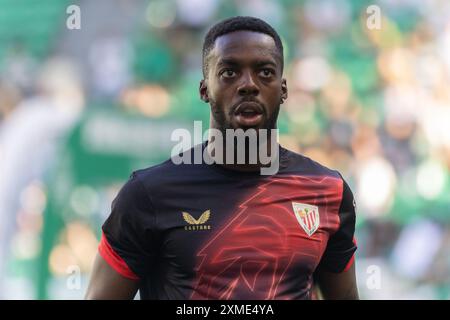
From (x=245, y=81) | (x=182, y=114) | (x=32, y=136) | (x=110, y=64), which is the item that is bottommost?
(x=32, y=136)

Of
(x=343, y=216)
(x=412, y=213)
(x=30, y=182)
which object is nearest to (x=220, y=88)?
(x=343, y=216)

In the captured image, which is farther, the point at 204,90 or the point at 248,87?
the point at 204,90

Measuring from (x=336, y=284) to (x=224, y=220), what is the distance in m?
0.58

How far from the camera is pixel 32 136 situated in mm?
7648

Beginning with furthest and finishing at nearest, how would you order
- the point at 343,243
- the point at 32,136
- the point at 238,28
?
1. the point at 32,136
2. the point at 343,243
3. the point at 238,28

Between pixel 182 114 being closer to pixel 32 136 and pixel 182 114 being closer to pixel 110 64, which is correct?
pixel 110 64

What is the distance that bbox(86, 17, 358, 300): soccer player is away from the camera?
97.9 inches

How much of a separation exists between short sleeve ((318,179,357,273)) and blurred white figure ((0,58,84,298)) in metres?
5.17

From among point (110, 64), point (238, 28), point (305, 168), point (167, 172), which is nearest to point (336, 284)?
point (305, 168)

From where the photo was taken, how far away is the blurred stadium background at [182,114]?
7.52 metres

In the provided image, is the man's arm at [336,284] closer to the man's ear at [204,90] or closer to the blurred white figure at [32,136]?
the man's ear at [204,90]

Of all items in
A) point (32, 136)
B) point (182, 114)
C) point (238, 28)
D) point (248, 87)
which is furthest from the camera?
point (182, 114)

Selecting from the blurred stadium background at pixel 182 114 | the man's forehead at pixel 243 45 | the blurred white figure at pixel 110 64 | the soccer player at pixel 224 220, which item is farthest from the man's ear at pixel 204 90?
the blurred white figure at pixel 110 64
